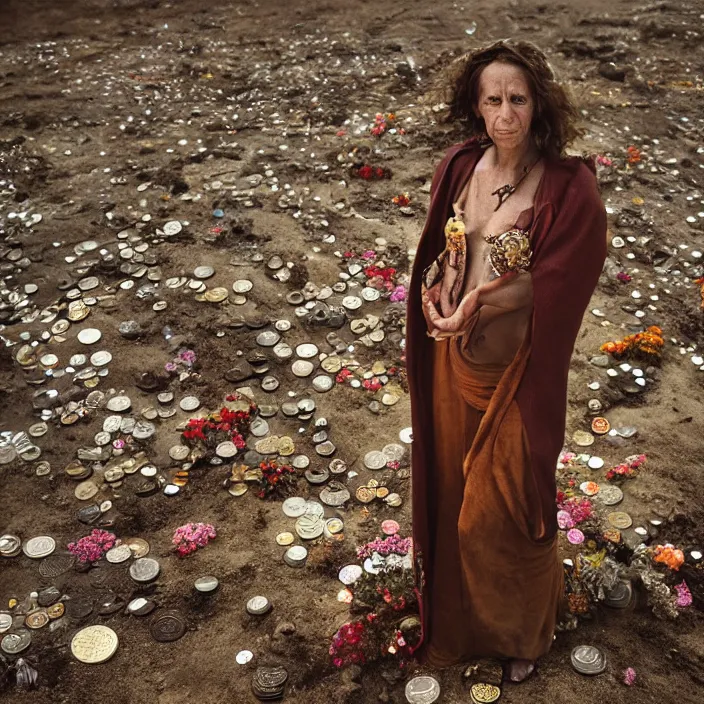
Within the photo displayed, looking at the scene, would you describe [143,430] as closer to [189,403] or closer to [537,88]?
[189,403]

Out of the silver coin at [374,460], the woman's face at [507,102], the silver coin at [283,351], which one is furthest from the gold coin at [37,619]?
the woman's face at [507,102]

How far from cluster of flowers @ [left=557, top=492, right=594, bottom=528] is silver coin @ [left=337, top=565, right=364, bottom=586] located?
4.40 ft

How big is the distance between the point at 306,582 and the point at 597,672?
5.89 feet

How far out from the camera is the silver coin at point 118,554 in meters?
5.02

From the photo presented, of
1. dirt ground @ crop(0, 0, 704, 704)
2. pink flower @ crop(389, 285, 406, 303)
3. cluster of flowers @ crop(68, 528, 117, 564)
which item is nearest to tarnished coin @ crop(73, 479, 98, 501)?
dirt ground @ crop(0, 0, 704, 704)

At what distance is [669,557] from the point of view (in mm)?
4660

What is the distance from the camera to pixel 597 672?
4.09 meters

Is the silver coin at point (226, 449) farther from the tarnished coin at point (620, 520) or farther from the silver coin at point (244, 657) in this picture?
the tarnished coin at point (620, 520)

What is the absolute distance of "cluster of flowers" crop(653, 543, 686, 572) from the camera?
183 inches

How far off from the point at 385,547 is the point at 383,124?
19.9 feet

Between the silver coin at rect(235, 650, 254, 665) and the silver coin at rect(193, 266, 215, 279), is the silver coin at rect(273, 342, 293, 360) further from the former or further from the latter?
the silver coin at rect(235, 650, 254, 665)

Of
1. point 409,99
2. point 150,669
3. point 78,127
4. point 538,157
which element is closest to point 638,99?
point 409,99

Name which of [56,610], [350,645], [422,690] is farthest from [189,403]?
[422,690]

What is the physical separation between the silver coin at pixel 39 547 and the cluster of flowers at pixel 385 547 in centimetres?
209
